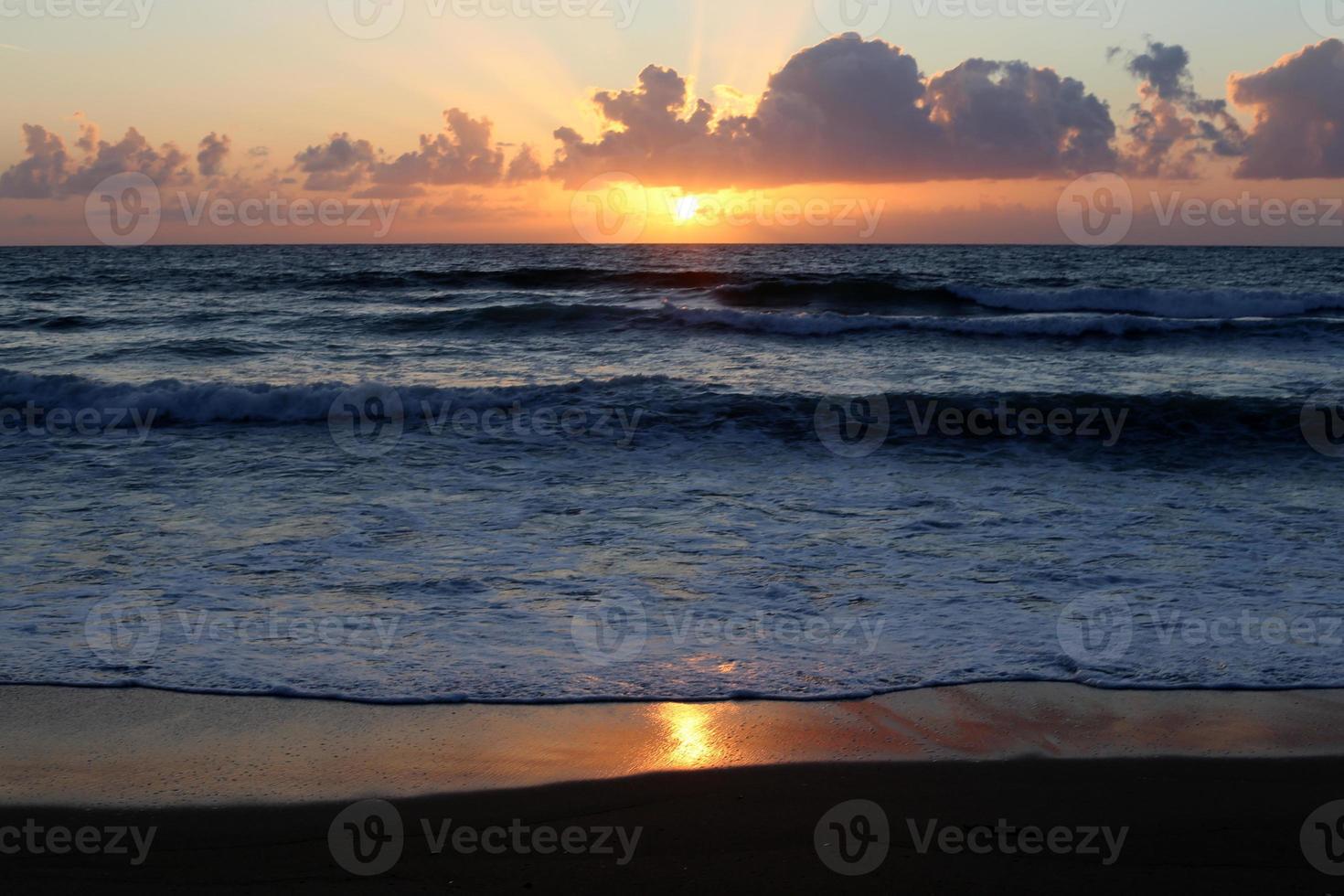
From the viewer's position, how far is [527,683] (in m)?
4.89

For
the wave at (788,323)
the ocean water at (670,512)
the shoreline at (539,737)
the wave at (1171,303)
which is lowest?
the shoreline at (539,737)

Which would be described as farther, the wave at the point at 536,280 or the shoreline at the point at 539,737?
the wave at the point at 536,280

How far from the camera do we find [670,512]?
832 centimetres

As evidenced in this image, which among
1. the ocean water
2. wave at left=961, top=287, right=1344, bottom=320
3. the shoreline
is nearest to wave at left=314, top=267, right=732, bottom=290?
wave at left=961, top=287, right=1344, bottom=320

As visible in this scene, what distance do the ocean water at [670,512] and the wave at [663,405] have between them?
2.7 inches

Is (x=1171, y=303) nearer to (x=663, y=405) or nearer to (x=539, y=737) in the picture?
(x=663, y=405)

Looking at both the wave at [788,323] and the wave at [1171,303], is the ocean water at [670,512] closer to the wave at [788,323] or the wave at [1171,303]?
the wave at [788,323]

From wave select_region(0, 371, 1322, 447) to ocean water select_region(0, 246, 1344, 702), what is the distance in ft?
0.23

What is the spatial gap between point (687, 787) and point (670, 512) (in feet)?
14.8

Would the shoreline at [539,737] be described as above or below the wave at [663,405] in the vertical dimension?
below

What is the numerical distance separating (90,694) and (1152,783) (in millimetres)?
4659

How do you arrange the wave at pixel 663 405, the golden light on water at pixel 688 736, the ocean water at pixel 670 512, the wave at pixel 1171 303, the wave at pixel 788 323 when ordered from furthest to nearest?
the wave at pixel 1171 303, the wave at pixel 788 323, the wave at pixel 663 405, the ocean water at pixel 670 512, the golden light on water at pixel 688 736

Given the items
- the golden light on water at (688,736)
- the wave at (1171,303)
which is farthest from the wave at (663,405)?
the wave at (1171,303)

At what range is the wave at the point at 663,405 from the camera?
469 inches
